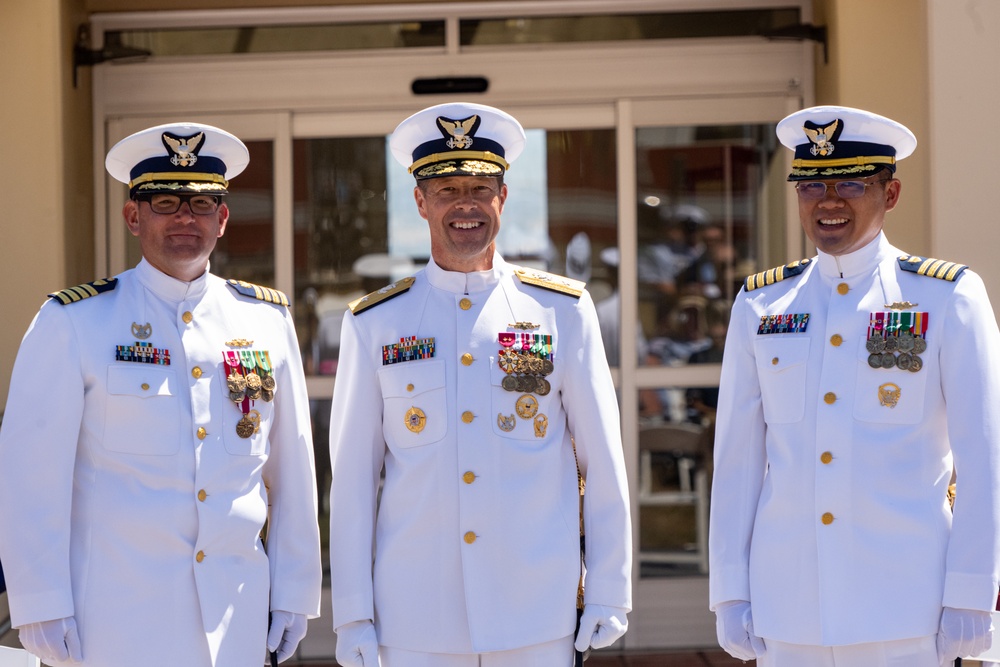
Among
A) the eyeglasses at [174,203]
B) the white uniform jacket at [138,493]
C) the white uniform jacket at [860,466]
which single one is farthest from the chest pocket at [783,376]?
the eyeglasses at [174,203]

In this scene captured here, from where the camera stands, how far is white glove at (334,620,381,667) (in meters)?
3.40

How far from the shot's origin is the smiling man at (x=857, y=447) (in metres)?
3.38

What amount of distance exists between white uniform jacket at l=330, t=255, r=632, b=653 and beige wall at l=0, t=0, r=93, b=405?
9.26 feet

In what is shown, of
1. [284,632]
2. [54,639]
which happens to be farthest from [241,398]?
[54,639]

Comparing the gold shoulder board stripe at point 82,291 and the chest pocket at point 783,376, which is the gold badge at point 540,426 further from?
the gold shoulder board stripe at point 82,291

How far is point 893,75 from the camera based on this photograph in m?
5.91

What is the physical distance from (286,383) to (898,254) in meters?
1.67

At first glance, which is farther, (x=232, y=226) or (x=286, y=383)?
→ (x=232, y=226)

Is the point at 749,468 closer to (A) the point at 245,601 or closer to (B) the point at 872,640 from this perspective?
(B) the point at 872,640

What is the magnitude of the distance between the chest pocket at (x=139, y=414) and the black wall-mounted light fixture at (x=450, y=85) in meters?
3.32

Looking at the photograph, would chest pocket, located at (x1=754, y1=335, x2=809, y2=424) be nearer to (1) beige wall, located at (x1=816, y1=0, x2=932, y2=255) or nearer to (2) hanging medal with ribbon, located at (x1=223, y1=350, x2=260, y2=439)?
(2) hanging medal with ribbon, located at (x1=223, y1=350, x2=260, y2=439)

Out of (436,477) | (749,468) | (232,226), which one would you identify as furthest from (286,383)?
(232,226)

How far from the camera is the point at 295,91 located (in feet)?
21.8

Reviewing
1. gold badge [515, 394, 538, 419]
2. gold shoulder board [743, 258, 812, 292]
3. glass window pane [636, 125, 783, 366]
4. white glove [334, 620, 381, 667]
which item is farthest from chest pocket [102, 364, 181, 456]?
glass window pane [636, 125, 783, 366]
